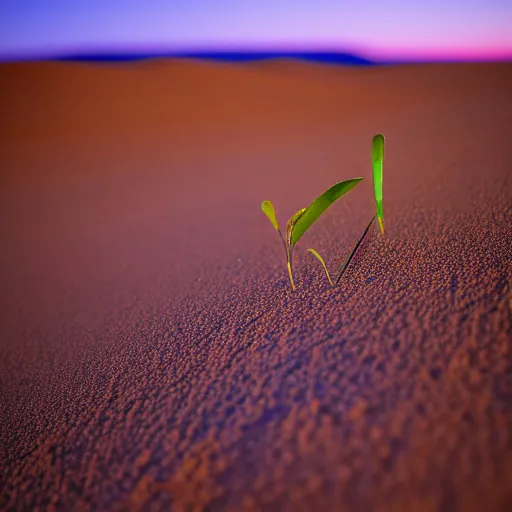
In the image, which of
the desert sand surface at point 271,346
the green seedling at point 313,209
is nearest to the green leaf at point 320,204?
the green seedling at point 313,209

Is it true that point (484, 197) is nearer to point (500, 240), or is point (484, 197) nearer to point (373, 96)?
point (500, 240)

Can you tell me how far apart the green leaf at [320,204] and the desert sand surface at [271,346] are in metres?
0.12

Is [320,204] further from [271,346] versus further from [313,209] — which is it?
[271,346]

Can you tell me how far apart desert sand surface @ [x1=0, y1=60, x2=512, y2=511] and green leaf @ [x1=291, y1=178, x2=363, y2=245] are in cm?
12

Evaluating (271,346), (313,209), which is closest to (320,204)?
Answer: (313,209)

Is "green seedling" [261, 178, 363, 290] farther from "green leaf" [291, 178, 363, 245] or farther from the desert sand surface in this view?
the desert sand surface

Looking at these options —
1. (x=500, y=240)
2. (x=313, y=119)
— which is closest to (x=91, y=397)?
(x=500, y=240)

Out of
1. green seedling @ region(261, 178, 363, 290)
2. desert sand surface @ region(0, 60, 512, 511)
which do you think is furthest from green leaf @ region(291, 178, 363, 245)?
desert sand surface @ region(0, 60, 512, 511)

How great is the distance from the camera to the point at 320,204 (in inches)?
24.1

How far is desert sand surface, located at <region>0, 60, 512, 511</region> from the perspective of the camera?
1.23 feet

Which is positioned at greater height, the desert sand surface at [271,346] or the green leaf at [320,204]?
the green leaf at [320,204]

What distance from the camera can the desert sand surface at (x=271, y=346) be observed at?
375mm

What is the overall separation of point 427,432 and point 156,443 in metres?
0.31

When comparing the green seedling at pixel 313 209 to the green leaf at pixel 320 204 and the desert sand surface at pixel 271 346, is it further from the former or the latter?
the desert sand surface at pixel 271 346
